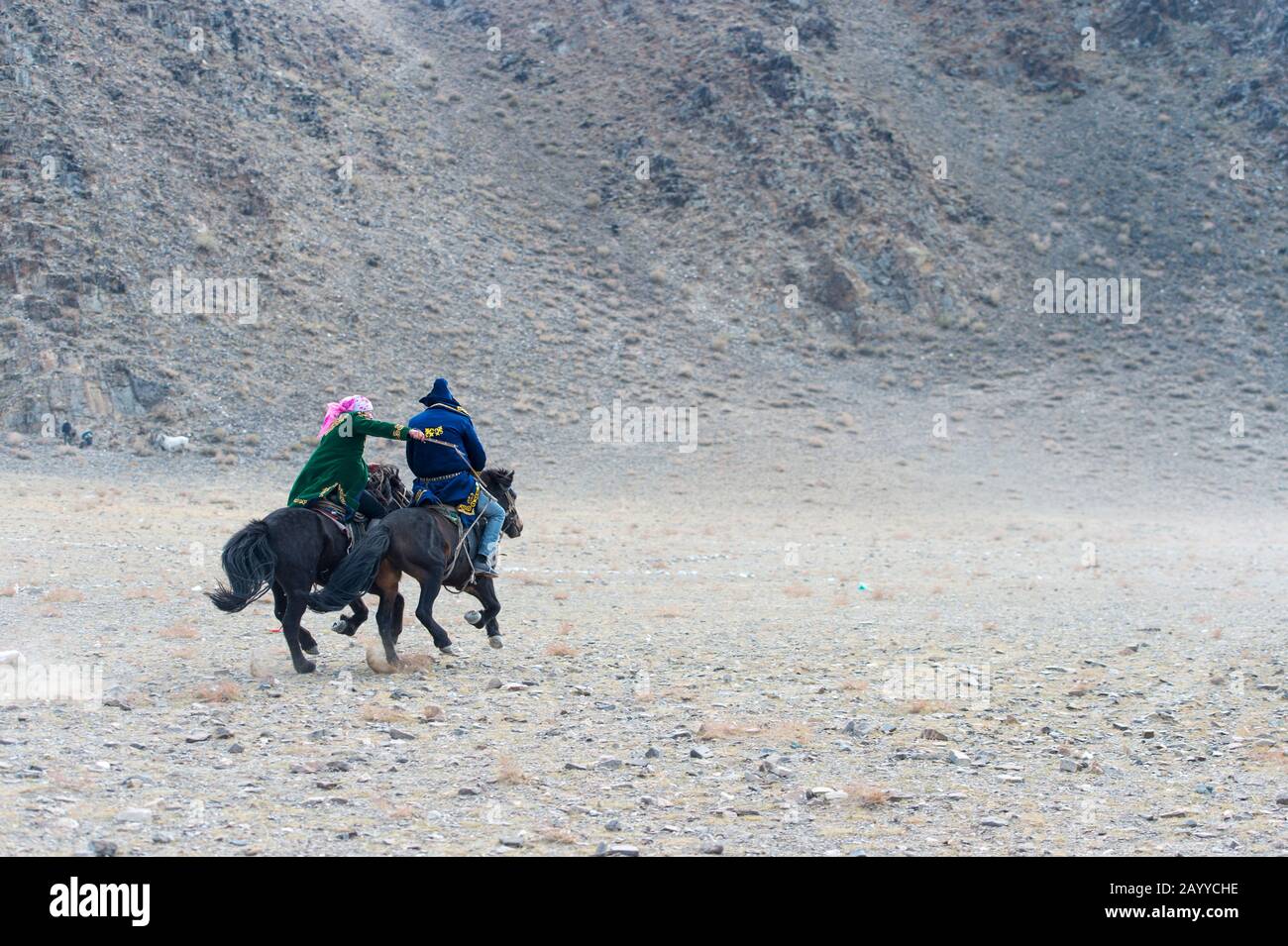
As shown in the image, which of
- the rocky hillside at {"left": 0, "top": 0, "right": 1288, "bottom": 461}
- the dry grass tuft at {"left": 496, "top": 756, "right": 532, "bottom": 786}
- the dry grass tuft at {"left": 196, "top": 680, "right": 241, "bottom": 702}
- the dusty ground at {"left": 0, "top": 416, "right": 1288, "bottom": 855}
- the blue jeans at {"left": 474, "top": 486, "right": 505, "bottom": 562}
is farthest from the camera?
the rocky hillside at {"left": 0, "top": 0, "right": 1288, "bottom": 461}

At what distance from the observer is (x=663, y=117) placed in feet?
162

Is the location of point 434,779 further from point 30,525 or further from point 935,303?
point 935,303

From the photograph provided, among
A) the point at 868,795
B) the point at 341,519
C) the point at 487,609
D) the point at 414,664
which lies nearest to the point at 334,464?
the point at 341,519

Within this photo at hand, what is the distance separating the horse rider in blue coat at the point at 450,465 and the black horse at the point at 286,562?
3.24ft

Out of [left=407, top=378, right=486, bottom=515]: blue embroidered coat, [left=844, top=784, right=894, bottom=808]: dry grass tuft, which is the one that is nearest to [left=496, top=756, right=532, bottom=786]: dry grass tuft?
[left=844, top=784, right=894, bottom=808]: dry grass tuft

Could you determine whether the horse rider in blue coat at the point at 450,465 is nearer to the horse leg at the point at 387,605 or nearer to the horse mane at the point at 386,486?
the horse mane at the point at 386,486

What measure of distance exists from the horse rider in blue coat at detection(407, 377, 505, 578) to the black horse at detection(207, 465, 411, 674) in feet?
3.24

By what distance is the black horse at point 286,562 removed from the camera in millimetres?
9594

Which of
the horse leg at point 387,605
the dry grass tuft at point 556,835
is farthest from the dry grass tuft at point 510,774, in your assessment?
the horse leg at point 387,605

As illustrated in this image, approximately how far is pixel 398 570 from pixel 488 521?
1094 mm

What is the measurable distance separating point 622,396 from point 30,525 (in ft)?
65.8

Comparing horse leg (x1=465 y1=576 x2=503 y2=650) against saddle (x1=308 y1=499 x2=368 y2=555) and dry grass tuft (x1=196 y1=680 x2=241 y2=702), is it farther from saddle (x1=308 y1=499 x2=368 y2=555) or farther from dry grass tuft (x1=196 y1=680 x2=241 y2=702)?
dry grass tuft (x1=196 y1=680 x2=241 y2=702)

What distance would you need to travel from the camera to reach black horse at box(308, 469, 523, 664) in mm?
9789

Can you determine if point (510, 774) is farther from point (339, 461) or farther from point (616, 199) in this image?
point (616, 199)
